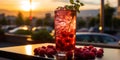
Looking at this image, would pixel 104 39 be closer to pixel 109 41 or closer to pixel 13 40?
pixel 109 41

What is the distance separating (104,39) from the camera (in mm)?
14625

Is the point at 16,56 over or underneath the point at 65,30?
underneath

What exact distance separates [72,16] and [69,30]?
18 cm

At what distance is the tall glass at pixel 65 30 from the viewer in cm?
404

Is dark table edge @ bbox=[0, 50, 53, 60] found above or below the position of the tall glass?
below

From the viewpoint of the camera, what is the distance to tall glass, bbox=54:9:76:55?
13.2 ft

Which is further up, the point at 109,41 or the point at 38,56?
the point at 38,56

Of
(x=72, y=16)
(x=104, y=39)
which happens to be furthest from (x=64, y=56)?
(x=104, y=39)

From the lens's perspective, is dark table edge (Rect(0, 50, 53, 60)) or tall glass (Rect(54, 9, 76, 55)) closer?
tall glass (Rect(54, 9, 76, 55))

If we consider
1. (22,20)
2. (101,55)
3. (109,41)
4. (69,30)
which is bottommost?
(22,20)

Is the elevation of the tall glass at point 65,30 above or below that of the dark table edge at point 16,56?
above

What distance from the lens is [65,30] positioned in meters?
4.07

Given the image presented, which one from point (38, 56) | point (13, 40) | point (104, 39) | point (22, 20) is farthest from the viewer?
point (22, 20)

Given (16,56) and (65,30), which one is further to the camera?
(16,56)
